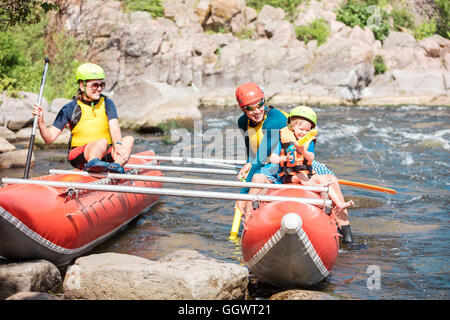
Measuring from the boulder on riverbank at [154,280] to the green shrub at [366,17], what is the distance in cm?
2275

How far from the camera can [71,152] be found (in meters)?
5.23

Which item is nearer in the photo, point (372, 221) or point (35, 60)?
point (372, 221)

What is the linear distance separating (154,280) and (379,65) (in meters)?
19.6

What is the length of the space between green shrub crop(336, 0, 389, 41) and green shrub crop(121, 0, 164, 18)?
28.7 feet

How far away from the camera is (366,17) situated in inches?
960

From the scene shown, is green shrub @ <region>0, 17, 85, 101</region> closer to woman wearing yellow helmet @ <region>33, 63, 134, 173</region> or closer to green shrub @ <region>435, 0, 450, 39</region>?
woman wearing yellow helmet @ <region>33, 63, 134, 173</region>

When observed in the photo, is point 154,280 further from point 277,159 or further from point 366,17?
point 366,17

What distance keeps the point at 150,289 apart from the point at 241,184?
1.35m

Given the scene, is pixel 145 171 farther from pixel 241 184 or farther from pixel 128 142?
pixel 241 184

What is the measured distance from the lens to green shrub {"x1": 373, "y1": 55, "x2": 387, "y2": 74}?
21.2 metres

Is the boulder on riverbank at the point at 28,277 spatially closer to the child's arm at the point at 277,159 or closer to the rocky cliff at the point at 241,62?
the child's arm at the point at 277,159

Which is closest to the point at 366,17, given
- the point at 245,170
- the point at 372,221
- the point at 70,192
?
the point at 372,221

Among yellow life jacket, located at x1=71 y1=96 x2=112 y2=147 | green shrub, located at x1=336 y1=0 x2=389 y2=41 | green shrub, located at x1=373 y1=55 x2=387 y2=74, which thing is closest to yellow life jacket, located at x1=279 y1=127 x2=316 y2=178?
yellow life jacket, located at x1=71 y1=96 x2=112 y2=147

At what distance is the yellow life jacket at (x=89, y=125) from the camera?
525cm
